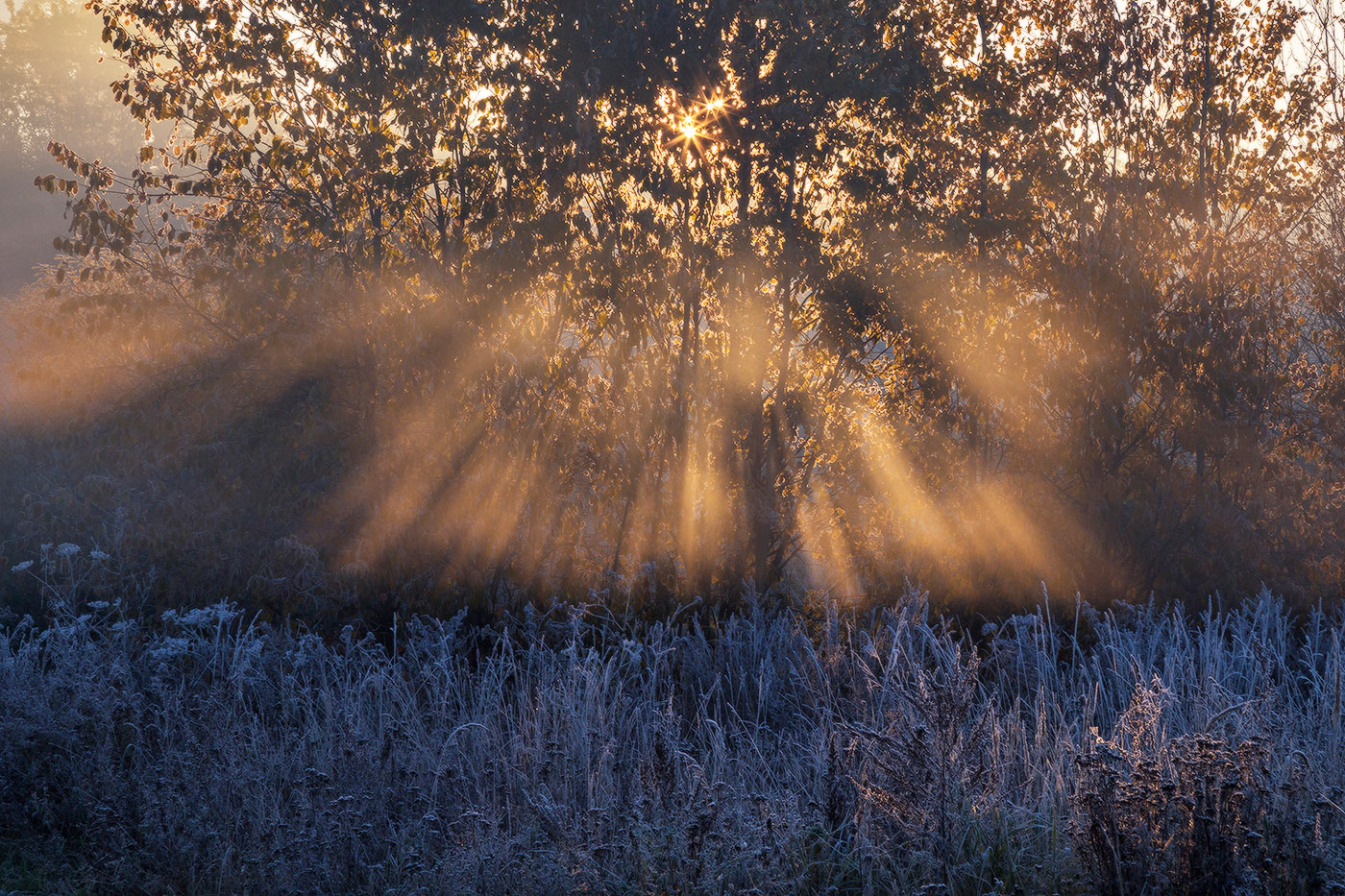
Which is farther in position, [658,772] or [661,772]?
[658,772]

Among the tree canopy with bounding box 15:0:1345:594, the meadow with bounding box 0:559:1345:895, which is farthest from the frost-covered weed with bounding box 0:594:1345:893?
the tree canopy with bounding box 15:0:1345:594

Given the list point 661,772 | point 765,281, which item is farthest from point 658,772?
point 765,281

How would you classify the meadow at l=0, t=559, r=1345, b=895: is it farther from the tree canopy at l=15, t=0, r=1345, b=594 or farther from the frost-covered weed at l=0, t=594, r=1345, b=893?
the tree canopy at l=15, t=0, r=1345, b=594

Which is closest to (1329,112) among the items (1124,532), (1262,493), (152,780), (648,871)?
(1262,493)

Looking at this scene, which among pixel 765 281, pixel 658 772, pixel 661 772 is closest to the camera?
pixel 661 772

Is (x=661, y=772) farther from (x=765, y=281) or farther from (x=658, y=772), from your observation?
(x=765, y=281)

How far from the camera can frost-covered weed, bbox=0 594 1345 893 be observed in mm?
3449

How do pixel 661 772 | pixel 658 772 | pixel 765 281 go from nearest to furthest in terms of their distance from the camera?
pixel 661 772, pixel 658 772, pixel 765 281

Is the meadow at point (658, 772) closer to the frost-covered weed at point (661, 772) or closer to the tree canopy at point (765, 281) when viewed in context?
the frost-covered weed at point (661, 772)

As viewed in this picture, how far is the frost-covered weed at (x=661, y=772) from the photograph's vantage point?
3.45 meters

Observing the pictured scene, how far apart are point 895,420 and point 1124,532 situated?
182cm

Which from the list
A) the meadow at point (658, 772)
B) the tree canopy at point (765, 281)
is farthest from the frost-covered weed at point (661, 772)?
the tree canopy at point (765, 281)

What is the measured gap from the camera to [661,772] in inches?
177

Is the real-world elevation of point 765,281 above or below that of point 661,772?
above
